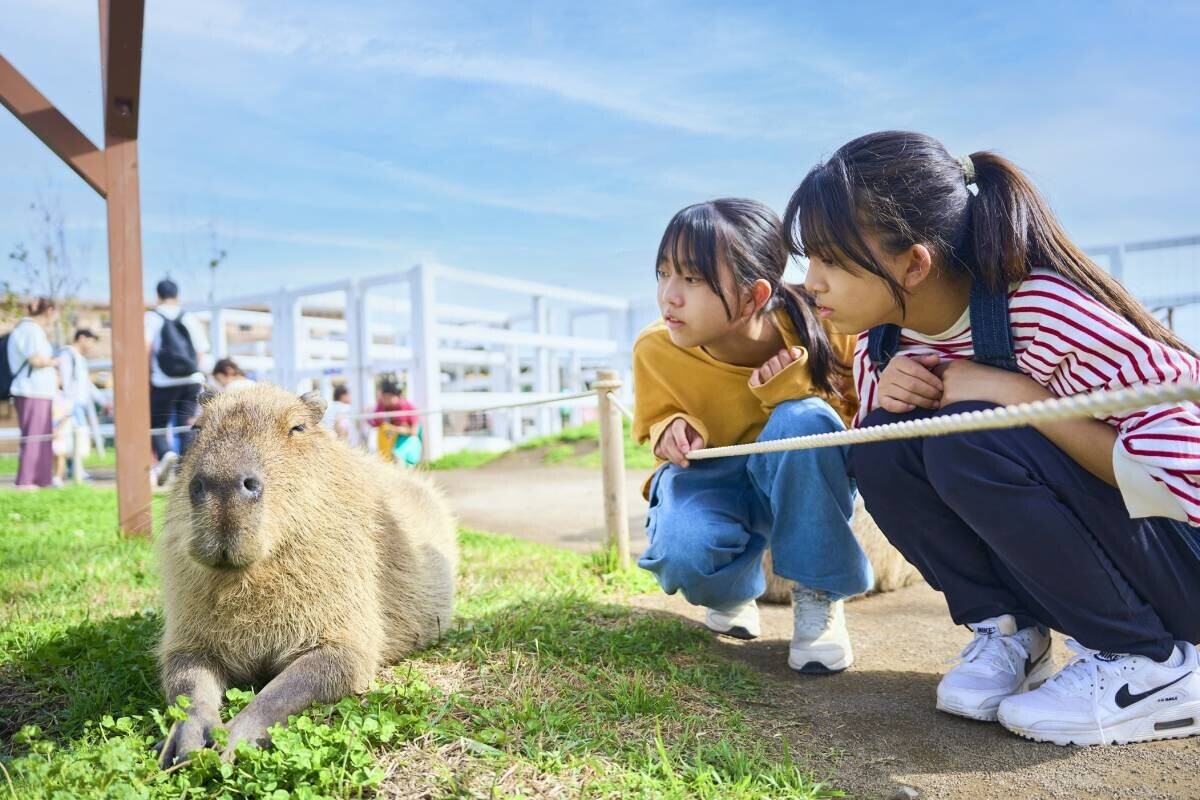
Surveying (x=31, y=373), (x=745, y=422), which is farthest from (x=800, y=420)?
(x=31, y=373)

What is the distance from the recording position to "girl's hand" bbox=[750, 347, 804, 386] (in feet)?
8.50

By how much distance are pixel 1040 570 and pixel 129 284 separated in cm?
474

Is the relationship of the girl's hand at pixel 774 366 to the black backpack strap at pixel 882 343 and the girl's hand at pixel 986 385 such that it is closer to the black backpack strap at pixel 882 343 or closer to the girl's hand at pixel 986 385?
the black backpack strap at pixel 882 343

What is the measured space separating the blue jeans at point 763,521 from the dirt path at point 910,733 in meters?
0.29

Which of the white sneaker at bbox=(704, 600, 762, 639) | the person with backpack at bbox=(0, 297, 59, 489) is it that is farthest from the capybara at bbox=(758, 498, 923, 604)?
the person with backpack at bbox=(0, 297, 59, 489)

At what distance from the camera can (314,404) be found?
2.43 metres

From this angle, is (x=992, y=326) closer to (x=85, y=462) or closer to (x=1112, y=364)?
(x=1112, y=364)

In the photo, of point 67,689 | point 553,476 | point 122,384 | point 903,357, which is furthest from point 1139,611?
point 553,476

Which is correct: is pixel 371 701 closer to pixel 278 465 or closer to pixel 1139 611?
pixel 278 465

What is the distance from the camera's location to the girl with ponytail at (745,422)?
2520 millimetres

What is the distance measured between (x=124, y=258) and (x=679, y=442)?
3.74 metres

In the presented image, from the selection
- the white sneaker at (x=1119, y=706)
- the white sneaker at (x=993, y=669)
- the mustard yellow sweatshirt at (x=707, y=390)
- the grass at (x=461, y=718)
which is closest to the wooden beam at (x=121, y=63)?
the grass at (x=461, y=718)

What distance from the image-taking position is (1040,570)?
2.03 m

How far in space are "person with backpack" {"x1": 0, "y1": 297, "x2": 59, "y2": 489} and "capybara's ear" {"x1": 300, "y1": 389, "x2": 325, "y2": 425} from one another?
25.2 ft
